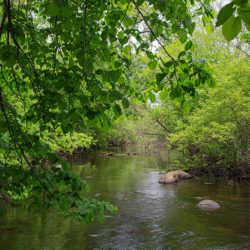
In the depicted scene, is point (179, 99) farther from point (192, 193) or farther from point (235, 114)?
point (235, 114)

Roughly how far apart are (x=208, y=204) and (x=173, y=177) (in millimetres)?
4753

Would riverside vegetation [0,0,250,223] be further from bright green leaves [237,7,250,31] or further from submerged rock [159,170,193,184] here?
submerged rock [159,170,193,184]

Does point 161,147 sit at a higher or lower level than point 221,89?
lower

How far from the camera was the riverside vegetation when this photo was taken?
2248mm

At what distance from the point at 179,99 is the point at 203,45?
18714 millimetres

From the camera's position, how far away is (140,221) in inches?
360

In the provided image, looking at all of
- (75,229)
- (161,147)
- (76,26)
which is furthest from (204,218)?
(161,147)

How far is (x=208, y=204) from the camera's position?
34.3 ft

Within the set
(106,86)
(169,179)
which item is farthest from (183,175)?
(106,86)

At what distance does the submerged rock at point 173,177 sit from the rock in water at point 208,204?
416 cm

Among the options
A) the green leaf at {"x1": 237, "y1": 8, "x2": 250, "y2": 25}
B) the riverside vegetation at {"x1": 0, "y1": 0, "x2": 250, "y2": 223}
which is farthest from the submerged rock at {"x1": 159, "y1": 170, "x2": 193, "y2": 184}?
the green leaf at {"x1": 237, "y1": 8, "x2": 250, "y2": 25}

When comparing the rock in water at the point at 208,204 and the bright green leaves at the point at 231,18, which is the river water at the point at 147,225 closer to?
the rock in water at the point at 208,204

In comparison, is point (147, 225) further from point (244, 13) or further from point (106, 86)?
point (244, 13)

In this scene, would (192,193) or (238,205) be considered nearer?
(238,205)
